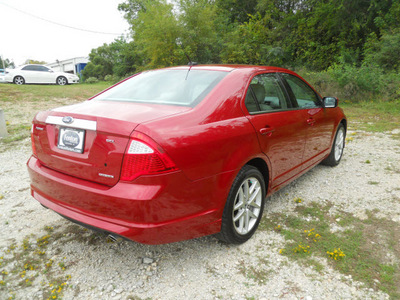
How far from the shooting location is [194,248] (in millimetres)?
2695

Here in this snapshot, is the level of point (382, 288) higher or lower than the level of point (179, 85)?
lower

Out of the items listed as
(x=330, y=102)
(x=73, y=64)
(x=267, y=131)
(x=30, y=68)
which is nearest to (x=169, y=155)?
(x=267, y=131)

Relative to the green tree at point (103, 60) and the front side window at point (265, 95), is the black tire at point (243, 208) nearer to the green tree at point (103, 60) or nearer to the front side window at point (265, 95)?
the front side window at point (265, 95)

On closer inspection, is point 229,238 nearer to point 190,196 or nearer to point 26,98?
point 190,196

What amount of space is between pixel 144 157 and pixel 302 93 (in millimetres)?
2567

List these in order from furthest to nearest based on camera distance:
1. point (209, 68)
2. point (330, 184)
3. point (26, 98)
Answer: point (26, 98), point (330, 184), point (209, 68)

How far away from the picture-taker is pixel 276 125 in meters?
2.92

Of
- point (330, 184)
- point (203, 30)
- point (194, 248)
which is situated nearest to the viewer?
point (194, 248)

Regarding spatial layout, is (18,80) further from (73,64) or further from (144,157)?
(73,64)

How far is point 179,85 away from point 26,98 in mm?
10532

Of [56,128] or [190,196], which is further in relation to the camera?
[56,128]

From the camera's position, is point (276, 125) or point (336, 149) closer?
point (276, 125)

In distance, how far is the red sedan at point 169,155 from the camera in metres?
1.94

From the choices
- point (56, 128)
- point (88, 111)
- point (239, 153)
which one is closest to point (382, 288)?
point (239, 153)
